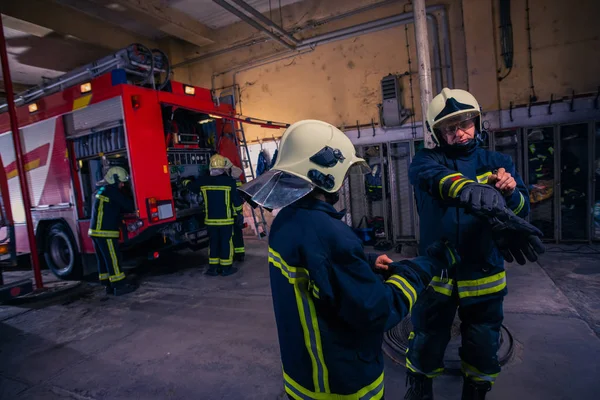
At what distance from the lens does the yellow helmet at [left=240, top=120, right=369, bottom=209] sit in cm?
117

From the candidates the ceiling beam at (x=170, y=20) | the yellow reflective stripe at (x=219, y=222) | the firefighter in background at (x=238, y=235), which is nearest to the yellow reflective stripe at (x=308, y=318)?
the yellow reflective stripe at (x=219, y=222)

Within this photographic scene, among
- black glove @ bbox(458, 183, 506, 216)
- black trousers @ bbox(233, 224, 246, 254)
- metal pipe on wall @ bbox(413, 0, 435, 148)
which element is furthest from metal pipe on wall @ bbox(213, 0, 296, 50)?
black glove @ bbox(458, 183, 506, 216)

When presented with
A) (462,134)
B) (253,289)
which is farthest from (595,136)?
(253,289)

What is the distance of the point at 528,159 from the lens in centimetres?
553

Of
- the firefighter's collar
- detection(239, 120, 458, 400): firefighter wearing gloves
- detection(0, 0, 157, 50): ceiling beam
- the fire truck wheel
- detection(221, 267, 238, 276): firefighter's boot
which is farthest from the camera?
detection(0, 0, 157, 50): ceiling beam

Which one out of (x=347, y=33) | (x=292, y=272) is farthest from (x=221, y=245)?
(x=347, y=33)

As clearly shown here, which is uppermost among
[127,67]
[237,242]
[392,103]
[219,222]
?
[127,67]

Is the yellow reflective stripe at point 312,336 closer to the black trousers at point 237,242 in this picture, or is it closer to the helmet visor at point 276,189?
the helmet visor at point 276,189

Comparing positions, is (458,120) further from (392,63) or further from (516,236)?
(392,63)

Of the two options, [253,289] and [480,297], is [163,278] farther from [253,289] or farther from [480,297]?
[480,297]

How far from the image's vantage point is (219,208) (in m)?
4.98

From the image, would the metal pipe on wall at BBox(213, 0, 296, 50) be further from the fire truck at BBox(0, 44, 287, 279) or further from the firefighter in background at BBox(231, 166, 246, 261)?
the firefighter in background at BBox(231, 166, 246, 261)

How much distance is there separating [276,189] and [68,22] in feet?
26.2

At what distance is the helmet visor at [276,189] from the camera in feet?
3.73
